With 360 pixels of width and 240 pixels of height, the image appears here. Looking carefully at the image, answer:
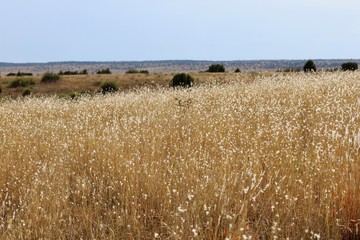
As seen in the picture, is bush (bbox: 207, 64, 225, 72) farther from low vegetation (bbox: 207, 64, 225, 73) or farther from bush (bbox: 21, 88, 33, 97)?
bush (bbox: 21, 88, 33, 97)

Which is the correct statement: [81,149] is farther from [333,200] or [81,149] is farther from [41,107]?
[41,107]

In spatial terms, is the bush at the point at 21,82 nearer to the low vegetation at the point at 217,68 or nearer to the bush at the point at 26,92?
the bush at the point at 26,92

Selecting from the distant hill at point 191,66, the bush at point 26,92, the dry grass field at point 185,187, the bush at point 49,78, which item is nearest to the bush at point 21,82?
the bush at point 49,78

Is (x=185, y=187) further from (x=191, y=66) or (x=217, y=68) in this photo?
(x=191, y=66)

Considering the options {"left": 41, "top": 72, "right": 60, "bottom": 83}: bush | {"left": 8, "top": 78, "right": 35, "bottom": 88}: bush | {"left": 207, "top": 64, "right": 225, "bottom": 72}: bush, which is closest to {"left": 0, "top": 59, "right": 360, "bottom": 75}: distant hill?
{"left": 207, "top": 64, "right": 225, "bottom": 72}: bush

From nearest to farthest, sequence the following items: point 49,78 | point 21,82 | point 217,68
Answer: point 21,82 < point 49,78 < point 217,68

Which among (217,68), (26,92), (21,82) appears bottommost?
(26,92)

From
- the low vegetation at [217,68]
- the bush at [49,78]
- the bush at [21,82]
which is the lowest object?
the bush at [21,82]

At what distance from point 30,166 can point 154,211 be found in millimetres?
2348

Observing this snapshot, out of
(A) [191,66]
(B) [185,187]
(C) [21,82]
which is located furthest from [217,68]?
(A) [191,66]

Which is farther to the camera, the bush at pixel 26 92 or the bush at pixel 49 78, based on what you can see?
the bush at pixel 49 78

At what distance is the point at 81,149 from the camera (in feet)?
18.4

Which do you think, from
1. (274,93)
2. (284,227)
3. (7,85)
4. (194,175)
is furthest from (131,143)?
(7,85)

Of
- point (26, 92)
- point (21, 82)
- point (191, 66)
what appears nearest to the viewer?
point (26, 92)
